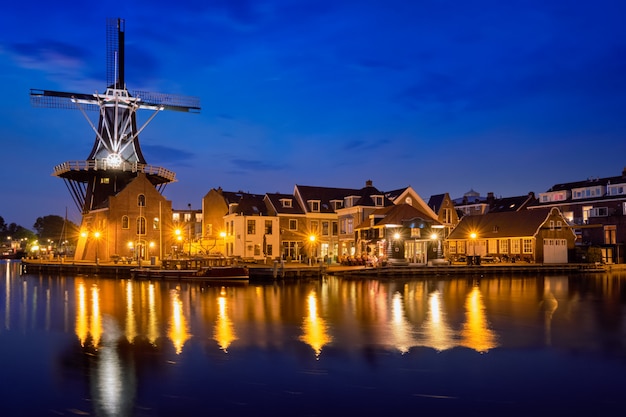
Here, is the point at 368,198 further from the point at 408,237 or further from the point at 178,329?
the point at 178,329

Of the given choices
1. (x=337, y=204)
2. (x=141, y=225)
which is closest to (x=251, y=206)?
(x=337, y=204)

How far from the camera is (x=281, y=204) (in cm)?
6644

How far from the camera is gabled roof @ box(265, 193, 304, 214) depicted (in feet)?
215

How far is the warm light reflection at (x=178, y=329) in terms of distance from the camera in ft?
64.6

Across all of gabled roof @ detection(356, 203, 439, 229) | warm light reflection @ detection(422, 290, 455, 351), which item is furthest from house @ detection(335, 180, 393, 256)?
warm light reflection @ detection(422, 290, 455, 351)

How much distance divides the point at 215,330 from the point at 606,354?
13.3m

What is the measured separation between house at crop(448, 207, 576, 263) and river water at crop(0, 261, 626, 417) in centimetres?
2677

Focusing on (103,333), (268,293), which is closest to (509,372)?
(103,333)

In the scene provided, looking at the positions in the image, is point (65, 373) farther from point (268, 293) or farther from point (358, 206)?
point (358, 206)

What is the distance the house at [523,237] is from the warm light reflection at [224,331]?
3921 centimetres

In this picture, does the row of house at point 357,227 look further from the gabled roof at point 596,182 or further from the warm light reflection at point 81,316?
the warm light reflection at point 81,316

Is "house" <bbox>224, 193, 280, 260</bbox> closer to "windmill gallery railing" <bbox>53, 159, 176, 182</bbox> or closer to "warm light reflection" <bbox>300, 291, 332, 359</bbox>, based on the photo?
"windmill gallery railing" <bbox>53, 159, 176, 182</bbox>

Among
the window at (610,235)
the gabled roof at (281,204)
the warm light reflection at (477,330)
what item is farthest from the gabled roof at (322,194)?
the warm light reflection at (477,330)

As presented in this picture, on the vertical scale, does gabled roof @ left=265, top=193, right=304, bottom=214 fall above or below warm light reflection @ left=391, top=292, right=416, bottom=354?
above
